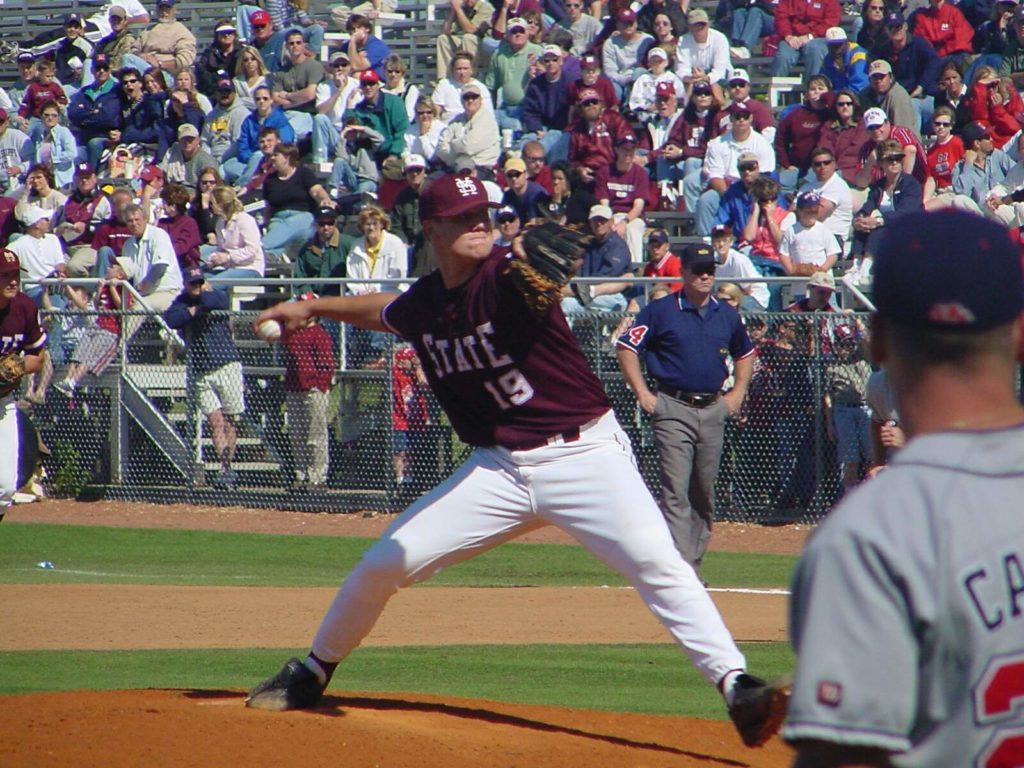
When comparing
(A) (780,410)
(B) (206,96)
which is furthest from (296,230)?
(A) (780,410)

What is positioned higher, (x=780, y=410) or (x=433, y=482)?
(x=780, y=410)

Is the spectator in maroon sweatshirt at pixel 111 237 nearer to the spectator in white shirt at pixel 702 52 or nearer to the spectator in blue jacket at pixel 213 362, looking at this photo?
the spectator in blue jacket at pixel 213 362

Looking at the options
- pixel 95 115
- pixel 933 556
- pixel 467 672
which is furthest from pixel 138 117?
pixel 933 556

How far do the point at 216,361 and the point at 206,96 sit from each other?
27.1 ft

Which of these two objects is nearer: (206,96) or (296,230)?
(296,230)

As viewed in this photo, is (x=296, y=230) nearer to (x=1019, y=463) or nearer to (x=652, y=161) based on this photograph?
(x=652, y=161)

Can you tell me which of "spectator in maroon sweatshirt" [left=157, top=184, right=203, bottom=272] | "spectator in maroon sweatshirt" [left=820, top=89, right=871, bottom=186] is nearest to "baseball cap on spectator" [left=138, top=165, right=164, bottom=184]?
"spectator in maroon sweatshirt" [left=157, top=184, right=203, bottom=272]

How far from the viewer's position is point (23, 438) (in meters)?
10.0

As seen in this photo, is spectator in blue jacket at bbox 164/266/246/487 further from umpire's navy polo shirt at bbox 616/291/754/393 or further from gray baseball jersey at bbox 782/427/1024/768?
gray baseball jersey at bbox 782/427/1024/768

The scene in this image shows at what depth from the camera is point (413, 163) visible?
1756 centimetres

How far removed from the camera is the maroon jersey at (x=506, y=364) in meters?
5.53

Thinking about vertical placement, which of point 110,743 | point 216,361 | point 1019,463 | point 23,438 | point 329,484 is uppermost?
point 1019,463

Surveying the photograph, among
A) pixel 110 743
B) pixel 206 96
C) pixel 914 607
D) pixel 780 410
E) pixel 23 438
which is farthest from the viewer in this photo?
pixel 206 96

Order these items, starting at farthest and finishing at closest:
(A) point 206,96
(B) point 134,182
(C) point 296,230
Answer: (A) point 206,96, (B) point 134,182, (C) point 296,230
